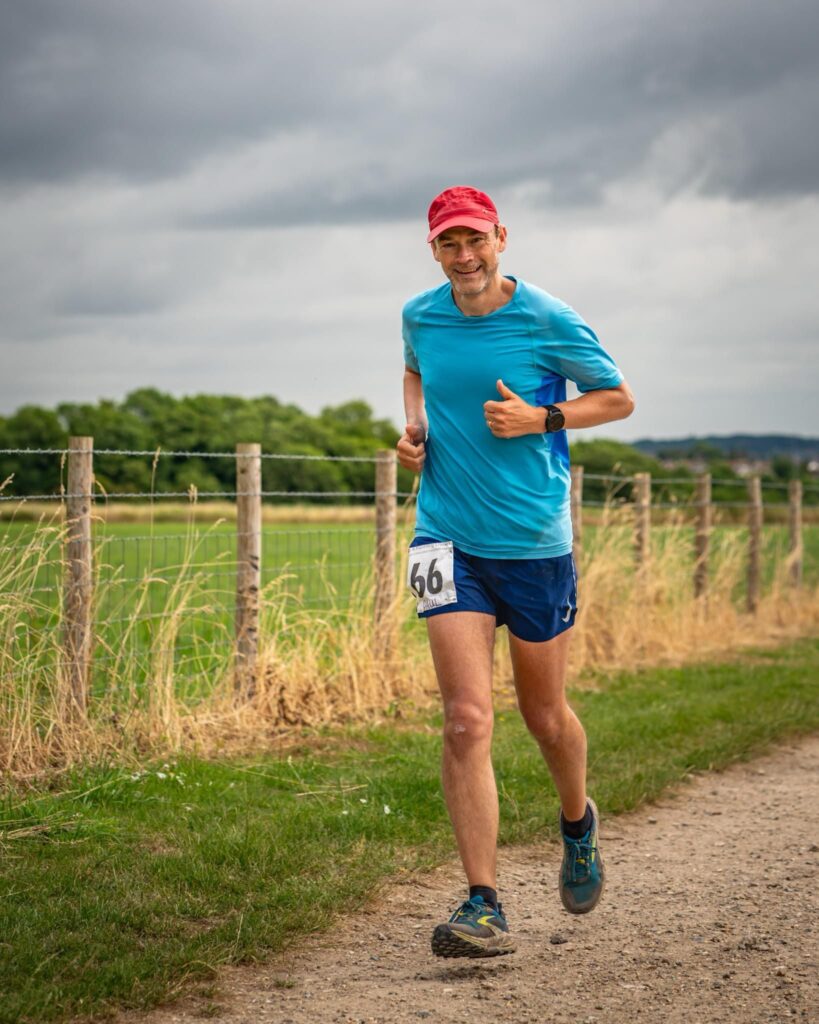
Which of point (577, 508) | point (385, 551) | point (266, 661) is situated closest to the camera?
point (266, 661)

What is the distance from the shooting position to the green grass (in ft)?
14.9

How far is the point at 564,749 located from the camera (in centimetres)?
514

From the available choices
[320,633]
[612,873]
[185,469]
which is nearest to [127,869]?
[612,873]

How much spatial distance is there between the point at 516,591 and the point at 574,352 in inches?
35.5

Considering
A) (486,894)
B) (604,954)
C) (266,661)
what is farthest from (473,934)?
(266,661)

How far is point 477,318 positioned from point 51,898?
2.78 metres

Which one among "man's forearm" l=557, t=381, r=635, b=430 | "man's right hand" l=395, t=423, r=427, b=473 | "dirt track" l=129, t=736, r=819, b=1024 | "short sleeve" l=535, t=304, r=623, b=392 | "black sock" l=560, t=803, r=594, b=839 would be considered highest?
"short sleeve" l=535, t=304, r=623, b=392

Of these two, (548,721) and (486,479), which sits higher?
(486,479)

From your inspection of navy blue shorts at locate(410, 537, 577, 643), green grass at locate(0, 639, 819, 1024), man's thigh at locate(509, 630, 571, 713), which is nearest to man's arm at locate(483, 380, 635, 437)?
navy blue shorts at locate(410, 537, 577, 643)

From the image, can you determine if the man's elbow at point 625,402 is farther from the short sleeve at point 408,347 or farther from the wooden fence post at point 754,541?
the wooden fence post at point 754,541

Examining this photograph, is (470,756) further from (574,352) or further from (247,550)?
(247,550)

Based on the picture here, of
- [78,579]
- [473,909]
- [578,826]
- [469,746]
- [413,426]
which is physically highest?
[413,426]

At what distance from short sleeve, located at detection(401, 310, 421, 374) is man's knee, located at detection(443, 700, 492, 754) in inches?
53.5

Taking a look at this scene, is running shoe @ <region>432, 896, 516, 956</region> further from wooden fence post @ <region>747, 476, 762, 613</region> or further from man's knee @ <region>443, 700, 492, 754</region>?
wooden fence post @ <region>747, 476, 762, 613</region>
